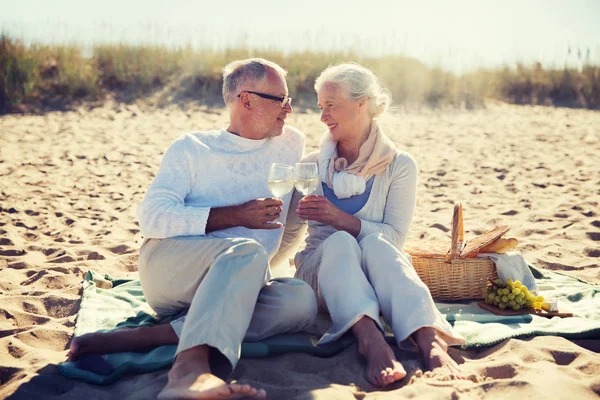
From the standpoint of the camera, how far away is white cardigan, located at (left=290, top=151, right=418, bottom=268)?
4.08m

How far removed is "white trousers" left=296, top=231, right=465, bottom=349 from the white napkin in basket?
1.07 meters

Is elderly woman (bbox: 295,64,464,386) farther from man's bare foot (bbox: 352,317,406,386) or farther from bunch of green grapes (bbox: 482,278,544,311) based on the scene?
bunch of green grapes (bbox: 482,278,544,311)

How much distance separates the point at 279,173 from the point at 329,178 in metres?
0.82

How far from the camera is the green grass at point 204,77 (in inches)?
492

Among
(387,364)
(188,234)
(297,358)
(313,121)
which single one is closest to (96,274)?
(188,234)

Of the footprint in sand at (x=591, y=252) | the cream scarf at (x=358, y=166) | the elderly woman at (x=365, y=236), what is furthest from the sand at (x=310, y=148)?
the cream scarf at (x=358, y=166)

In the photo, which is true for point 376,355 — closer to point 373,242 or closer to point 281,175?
point 373,242

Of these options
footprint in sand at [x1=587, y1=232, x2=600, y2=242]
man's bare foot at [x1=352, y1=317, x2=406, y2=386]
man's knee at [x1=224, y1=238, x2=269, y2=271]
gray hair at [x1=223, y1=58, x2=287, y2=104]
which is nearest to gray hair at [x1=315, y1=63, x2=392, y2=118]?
gray hair at [x1=223, y1=58, x2=287, y2=104]

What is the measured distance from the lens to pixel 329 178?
4.19 meters

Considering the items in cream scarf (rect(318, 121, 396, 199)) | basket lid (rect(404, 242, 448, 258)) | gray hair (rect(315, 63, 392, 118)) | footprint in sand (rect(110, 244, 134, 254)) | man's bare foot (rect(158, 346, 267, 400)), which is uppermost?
gray hair (rect(315, 63, 392, 118))

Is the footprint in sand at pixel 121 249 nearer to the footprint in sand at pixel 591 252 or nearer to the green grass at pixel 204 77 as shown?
the footprint in sand at pixel 591 252

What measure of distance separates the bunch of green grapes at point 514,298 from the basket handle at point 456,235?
0.35 m

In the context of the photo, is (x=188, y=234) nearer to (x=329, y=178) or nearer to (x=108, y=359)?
(x=108, y=359)

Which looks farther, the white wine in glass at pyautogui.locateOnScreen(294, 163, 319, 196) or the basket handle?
the basket handle
